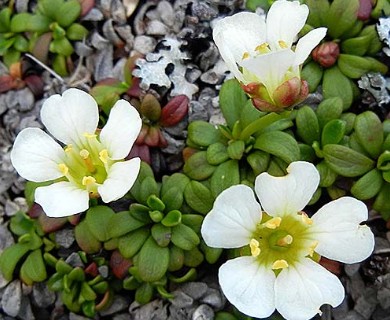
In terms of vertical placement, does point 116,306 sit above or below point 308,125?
below

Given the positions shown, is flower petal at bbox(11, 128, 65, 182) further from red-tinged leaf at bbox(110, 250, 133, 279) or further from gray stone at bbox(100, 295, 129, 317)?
gray stone at bbox(100, 295, 129, 317)

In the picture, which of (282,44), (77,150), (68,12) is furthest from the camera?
(68,12)

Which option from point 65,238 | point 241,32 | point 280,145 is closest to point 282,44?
point 241,32

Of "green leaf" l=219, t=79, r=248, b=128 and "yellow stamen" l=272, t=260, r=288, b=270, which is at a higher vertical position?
"green leaf" l=219, t=79, r=248, b=128

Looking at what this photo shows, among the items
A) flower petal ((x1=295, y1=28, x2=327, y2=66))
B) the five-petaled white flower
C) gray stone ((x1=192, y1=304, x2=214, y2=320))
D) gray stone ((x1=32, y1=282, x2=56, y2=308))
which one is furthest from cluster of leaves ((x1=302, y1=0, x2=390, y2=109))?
gray stone ((x1=32, y1=282, x2=56, y2=308))

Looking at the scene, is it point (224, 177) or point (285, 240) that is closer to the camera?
point (285, 240)

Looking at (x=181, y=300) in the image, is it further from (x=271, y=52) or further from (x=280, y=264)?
(x=271, y=52)

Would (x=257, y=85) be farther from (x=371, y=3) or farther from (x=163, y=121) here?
(x=371, y=3)

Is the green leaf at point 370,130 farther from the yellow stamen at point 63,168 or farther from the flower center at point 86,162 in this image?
the yellow stamen at point 63,168
